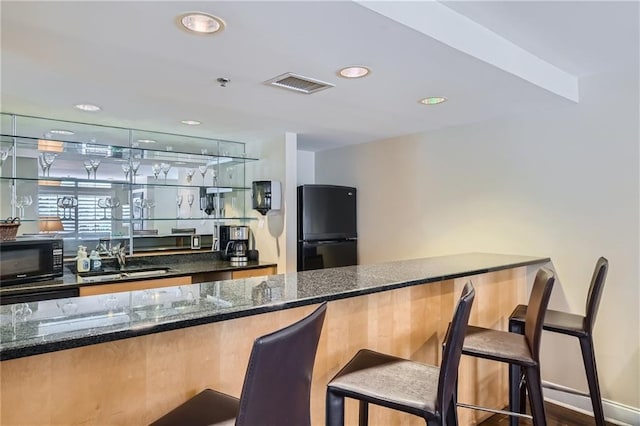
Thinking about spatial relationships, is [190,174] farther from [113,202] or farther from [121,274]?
[121,274]

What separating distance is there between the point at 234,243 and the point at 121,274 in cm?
110

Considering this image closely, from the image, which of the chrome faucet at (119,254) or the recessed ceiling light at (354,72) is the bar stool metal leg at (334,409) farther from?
the chrome faucet at (119,254)

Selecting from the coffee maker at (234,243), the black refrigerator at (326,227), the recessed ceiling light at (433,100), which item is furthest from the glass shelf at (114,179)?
the recessed ceiling light at (433,100)

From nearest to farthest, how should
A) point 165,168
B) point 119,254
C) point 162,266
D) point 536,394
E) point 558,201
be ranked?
point 536,394, point 558,201, point 119,254, point 162,266, point 165,168

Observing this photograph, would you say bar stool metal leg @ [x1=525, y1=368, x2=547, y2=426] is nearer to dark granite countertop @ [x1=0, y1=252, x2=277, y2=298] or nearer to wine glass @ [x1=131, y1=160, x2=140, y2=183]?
dark granite countertop @ [x1=0, y1=252, x2=277, y2=298]

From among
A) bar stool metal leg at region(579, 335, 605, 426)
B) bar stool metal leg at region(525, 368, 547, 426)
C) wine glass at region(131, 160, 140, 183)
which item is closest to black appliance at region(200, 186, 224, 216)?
wine glass at region(131, 160, 140, 183)

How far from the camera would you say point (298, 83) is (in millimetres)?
2283

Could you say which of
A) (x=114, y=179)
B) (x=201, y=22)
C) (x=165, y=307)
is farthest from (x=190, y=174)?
(x=165, y=307)

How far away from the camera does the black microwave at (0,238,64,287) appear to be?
8.77ft

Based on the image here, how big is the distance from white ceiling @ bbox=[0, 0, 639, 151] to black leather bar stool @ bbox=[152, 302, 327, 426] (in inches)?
44.0

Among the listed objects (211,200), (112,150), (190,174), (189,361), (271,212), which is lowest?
(189,361)

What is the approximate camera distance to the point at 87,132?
11.3ft

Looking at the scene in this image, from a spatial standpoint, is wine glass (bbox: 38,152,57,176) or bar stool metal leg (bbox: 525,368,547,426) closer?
bar stool metal leg (bbox: 525,368,547,426)

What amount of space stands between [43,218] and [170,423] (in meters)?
2.89
